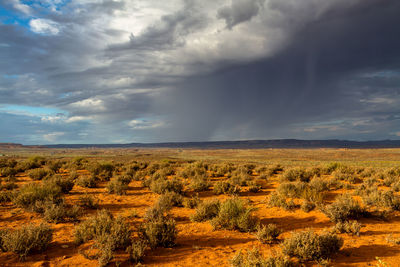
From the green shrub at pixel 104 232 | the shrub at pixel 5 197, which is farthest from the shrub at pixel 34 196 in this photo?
the green shrub at pixel 104 232

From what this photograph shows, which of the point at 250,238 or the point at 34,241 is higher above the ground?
the point at 34,241

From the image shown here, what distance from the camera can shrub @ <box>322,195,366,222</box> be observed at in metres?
8.27

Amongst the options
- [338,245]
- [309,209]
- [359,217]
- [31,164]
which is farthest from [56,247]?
[31,164]

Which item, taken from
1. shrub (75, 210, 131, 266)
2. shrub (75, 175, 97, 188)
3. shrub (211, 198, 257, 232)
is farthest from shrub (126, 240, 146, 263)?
shrub (75, 175, 97, 188)

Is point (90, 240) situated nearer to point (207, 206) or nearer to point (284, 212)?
point (207, 206)

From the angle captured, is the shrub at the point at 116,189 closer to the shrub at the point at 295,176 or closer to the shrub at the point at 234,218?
the shrub at the point at 234,218

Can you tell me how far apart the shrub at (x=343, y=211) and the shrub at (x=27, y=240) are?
369 inches

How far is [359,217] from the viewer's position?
29.1 feet

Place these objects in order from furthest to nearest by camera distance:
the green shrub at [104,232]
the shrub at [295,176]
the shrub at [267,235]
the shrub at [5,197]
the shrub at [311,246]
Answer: the shrub at [295,176] < the shrub at [5,197] < the shrub at [267,235] < the green shrub at [104,232] < the shrub at [311,246]

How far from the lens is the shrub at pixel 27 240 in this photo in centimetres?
590

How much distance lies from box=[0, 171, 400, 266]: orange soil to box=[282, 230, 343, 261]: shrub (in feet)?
0.91

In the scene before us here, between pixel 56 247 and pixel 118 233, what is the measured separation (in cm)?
203

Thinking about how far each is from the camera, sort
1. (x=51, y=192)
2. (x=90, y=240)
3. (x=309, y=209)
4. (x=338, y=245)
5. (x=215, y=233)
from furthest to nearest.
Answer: (x=51, y=192) → (x=309, y=209) → (x=215, y=233) → (x=90, y=240) → (x=338, y=245)

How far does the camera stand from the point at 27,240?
603 centimetres
